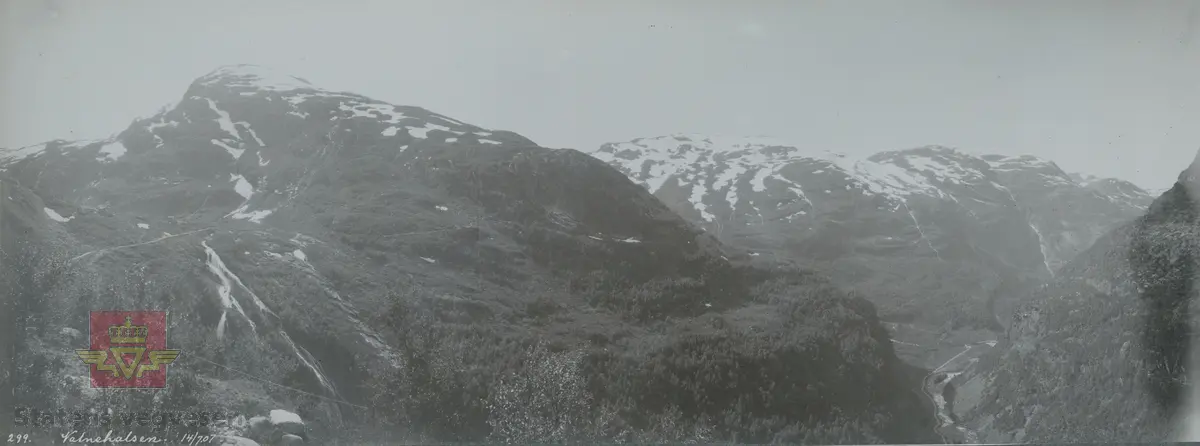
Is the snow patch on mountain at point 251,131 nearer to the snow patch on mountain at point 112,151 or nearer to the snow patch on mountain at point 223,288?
the snow patch on mountain at point 112,151

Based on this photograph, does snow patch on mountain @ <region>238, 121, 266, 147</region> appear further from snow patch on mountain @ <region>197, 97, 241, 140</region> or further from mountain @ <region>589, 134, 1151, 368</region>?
mountain @ <region>589, 134, 1151, 368</region>

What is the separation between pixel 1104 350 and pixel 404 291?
8.81 m

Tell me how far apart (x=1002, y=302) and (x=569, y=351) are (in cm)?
573

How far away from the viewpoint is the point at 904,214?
9.68 m

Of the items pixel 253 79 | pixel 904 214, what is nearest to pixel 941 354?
pixel 904 214

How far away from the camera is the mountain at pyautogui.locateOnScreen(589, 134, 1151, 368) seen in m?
9.15

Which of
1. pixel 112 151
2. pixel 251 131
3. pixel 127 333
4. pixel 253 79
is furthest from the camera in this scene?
pixel 251 131

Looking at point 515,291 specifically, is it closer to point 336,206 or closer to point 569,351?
point 569,351

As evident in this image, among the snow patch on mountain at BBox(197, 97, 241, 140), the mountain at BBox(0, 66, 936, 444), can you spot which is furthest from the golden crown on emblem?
the snow patch on mountain at BBox(197, 97, 241, 140)

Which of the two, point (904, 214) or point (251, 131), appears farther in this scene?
point (904, 214)

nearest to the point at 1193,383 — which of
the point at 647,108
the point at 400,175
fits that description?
the point at 647,108

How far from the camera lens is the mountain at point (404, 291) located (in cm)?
812

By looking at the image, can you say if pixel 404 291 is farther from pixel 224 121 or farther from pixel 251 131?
pixel 224 121

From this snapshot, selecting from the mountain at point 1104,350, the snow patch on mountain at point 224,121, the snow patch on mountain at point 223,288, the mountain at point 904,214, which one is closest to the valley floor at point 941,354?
the mountain at point 904,214
